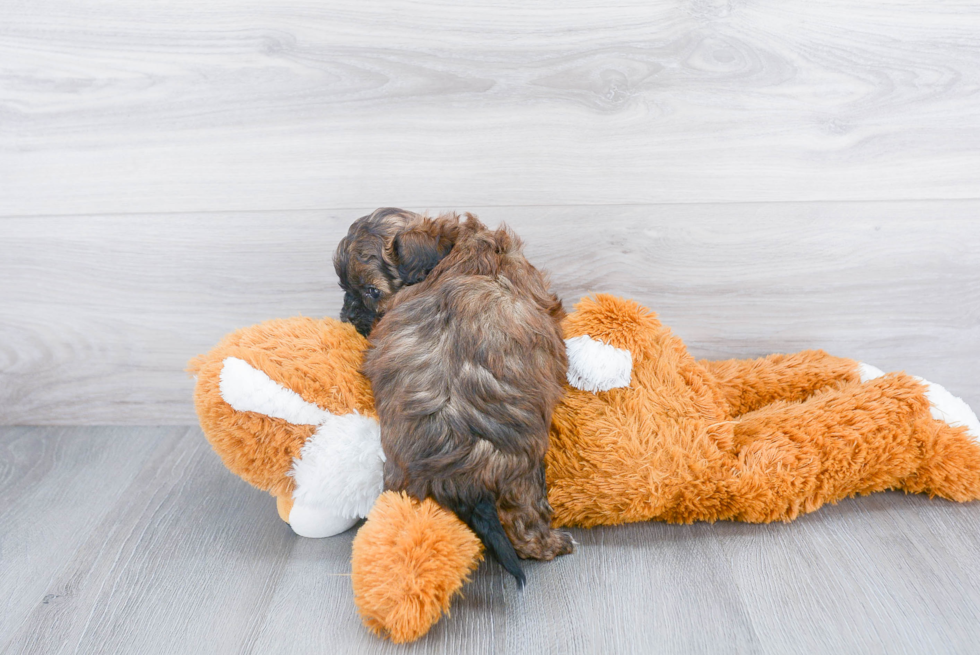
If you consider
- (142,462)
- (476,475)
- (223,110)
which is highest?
(223,110)

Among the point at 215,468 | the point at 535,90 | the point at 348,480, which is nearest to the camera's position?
the point at 348,480

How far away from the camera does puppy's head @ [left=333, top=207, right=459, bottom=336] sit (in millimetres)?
1228

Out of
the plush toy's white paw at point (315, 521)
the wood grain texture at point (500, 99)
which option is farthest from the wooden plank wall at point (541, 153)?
the plush toy's white paw at point (315, 521)

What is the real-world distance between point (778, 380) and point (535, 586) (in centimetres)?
76

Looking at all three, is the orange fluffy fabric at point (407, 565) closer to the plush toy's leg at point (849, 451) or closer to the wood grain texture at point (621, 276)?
the plush toy's leg at point (849, 451)

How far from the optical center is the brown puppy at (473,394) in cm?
108

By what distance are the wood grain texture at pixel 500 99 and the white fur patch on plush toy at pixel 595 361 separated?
44 centimetres

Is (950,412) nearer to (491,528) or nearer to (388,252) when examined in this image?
(491,528)

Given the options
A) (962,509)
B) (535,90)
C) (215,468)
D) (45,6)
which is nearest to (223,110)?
(45,6)

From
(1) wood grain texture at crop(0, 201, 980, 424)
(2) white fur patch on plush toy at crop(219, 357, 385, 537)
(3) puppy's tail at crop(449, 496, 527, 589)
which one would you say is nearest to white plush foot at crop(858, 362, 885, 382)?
(1) wood grain texture at crop(0, 201, 980, 424)

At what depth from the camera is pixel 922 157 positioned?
5.05ft

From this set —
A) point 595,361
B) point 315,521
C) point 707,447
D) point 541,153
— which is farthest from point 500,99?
point 315,521

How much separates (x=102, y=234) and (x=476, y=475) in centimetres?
122

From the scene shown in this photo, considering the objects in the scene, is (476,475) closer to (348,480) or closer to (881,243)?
(348,480)
